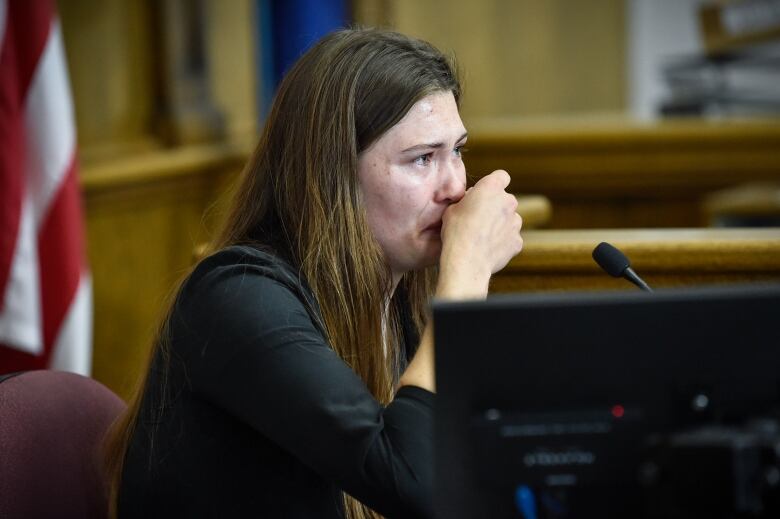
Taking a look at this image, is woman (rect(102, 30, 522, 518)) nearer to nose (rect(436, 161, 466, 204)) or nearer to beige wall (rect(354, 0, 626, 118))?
nose (rect(436, 161, 466, 204))

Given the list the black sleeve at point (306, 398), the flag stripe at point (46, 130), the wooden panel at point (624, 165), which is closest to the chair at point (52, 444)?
the black sleeve at point (306, 398)

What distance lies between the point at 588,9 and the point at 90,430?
5.09m

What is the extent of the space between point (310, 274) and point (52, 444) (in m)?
0.35

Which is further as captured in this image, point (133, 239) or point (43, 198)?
point (133, 239)

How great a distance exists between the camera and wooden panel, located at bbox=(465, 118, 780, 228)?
410 centimetres

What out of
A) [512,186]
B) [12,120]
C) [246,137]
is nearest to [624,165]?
[512,186]

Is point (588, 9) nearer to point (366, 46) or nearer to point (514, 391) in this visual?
point (366, 46)

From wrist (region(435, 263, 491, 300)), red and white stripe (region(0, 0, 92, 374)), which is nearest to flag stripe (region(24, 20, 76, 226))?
red and white stripe (region(0, 0, 92, 374))

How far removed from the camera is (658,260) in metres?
1.80

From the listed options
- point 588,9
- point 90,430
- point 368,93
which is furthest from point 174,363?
point 588,9

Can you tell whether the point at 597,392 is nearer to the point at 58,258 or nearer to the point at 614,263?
the point at 614,263

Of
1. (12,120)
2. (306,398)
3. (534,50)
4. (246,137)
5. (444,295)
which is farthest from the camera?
(534,50)

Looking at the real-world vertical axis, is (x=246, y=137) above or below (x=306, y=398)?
below

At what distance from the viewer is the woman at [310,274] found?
1.27 meters
